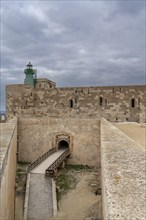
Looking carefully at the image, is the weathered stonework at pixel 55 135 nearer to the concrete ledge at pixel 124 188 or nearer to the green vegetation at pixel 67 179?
the green vegetation at pixel 67 179

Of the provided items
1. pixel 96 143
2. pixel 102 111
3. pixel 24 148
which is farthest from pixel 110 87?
pixel 24 148

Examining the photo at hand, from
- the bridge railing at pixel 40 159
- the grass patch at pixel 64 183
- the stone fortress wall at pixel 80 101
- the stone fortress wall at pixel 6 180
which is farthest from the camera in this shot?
the stone fortress wall at pixel 80 101

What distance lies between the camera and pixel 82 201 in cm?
991

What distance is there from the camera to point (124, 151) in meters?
5.14

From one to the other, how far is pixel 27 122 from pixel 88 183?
5699 mm

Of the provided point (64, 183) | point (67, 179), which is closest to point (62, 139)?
point (67, 179)

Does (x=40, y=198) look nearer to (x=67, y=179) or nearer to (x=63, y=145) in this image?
(x=67, y=179)

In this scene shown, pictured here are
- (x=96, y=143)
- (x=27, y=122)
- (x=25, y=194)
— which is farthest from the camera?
(x=27, y=122)

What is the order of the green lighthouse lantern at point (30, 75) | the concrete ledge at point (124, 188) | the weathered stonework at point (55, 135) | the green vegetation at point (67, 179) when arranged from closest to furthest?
the concrete ledge at point (124, 188), the green vegetation at point (67, 179), the weathered stonework at point (55, 135), the green lighthouse lantern at point (30, 75)

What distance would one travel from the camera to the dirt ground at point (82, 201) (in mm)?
8695

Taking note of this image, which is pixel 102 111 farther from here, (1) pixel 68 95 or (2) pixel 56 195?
(2) pixel 56 195

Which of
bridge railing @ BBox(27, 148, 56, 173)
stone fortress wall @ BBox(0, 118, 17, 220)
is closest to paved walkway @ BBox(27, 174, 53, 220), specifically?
bridge railing @ BBox(27, 148, 56, 173)

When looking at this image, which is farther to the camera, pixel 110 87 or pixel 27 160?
pixel 110 87

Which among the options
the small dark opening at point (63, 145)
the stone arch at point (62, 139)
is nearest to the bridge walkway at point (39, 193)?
the stone arch at point (62, 139)
